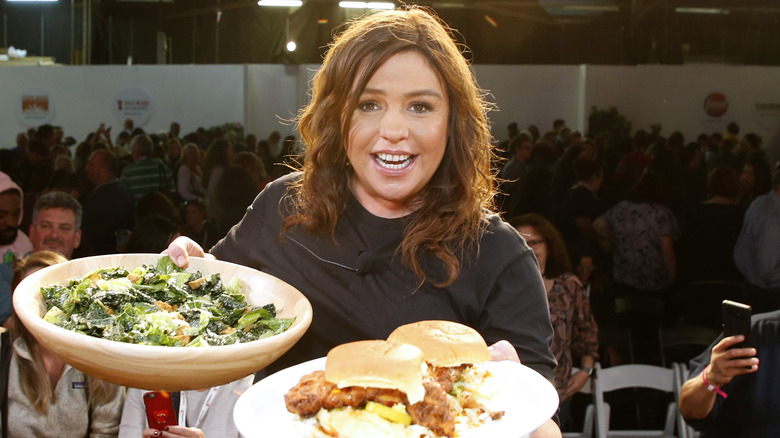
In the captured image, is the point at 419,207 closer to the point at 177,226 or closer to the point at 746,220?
the point at 177,226

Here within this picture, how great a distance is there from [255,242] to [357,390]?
647mm

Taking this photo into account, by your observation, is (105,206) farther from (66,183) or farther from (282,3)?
(282,3)

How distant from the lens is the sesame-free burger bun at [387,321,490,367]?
1.30 m

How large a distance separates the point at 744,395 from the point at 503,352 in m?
2.09

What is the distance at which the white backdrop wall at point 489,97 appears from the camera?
268 inches

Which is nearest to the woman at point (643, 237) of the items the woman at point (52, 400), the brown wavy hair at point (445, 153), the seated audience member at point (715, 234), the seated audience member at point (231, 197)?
the seated audience member at point (715, 234)

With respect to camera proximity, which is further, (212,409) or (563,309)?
(563,309)

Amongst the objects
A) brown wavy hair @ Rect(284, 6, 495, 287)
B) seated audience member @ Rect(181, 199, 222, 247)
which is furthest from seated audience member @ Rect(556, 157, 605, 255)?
brown wavy hair @ Rect(284, 6, 495, 287)

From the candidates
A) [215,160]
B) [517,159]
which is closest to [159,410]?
[215,160]

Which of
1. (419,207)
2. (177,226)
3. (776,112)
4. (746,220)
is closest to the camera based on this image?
(419,207)

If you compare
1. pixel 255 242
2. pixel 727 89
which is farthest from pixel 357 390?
pixel 727 89

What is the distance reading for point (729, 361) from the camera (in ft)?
9.45

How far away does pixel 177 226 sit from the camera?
4867mm

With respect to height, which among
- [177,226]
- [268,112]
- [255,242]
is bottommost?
[177,226]
